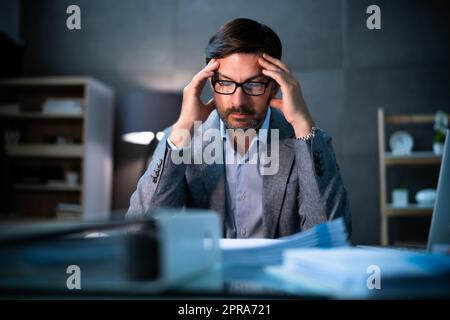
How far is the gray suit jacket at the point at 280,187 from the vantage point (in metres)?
0.97

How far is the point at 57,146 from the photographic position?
2070 mm

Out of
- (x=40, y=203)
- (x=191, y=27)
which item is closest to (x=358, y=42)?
(x=191, y=27)

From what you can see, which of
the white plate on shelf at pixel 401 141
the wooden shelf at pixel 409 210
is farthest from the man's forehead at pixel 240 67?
the white plate on shelf at pixel 401 141

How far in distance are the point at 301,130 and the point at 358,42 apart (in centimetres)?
122

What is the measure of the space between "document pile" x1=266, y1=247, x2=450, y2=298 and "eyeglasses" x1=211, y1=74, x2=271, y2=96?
691mm

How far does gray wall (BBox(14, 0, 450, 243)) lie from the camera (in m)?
1.83

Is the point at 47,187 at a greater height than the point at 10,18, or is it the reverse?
the point at 10,18

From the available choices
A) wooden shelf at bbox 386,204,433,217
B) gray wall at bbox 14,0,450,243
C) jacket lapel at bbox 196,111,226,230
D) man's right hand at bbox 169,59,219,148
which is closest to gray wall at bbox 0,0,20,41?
gray wall at bbox 14,0,450,243

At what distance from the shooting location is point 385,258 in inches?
15.9

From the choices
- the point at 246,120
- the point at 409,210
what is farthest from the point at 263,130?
the point at 409,210

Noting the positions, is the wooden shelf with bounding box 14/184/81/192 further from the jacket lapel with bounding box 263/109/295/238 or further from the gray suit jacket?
the jacket lapel with bounding box 263/109/295/238

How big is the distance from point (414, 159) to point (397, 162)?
8cm

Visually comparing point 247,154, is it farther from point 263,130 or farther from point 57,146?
point 57,146

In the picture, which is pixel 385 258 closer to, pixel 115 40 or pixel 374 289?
pixel 374 289
